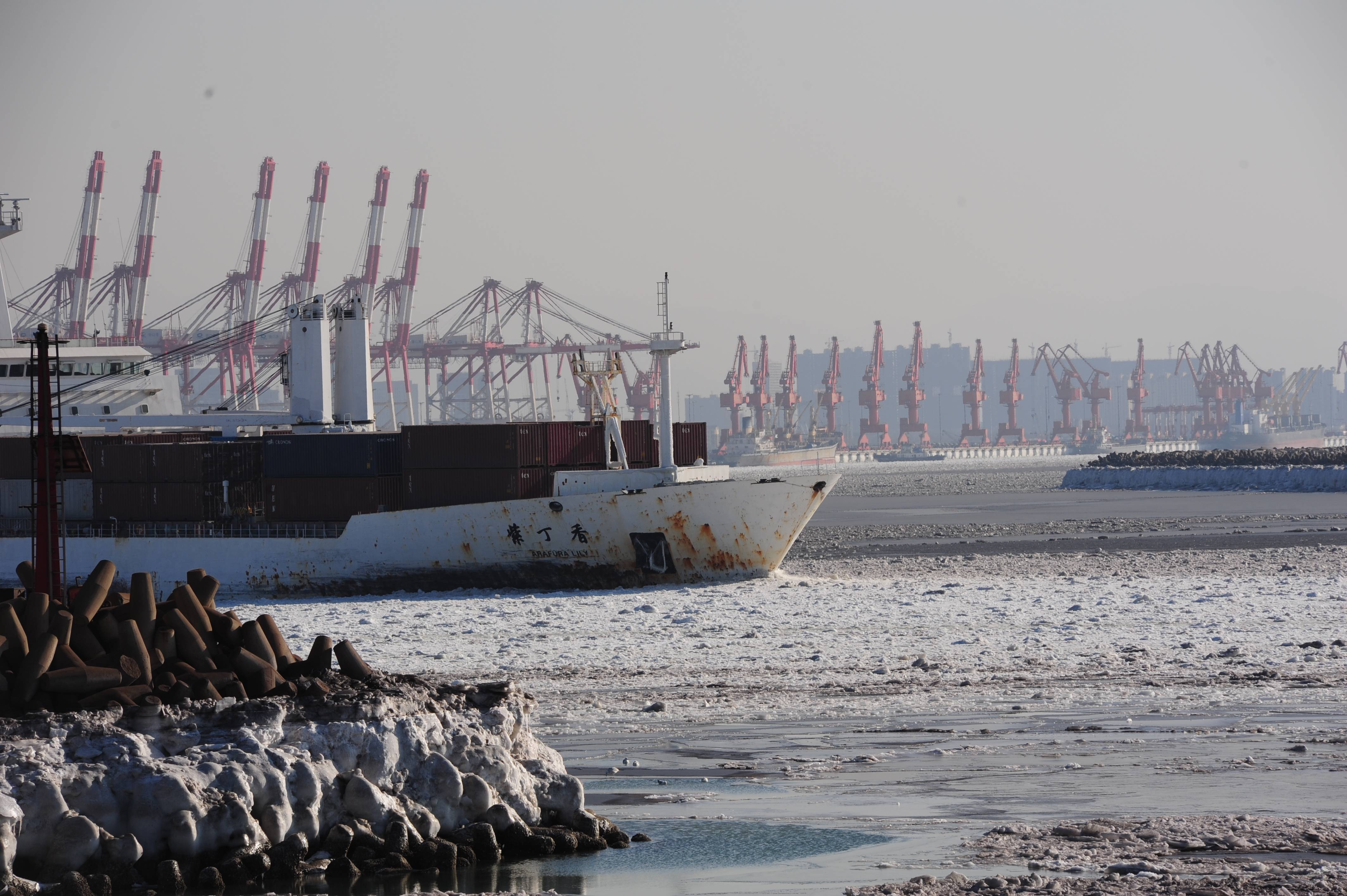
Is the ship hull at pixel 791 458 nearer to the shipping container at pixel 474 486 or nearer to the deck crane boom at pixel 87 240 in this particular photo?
the deck crane boom at pixel 87 240

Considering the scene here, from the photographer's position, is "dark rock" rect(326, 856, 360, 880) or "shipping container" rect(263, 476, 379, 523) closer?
"dark rock" rect(326, 856, 360, 880)

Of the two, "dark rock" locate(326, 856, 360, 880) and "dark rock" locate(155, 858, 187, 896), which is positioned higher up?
"dark rock" locate(155, 858, 187, 896)

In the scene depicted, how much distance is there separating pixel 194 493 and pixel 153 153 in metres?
79.3

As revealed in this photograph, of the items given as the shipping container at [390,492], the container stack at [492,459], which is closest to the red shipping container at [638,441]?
the container stack at [492,459]

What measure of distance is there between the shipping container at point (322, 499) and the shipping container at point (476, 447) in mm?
1360

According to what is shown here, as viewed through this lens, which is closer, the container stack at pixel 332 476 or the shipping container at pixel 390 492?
the shipping container at pixel 390 492

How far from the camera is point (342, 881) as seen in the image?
342 inches

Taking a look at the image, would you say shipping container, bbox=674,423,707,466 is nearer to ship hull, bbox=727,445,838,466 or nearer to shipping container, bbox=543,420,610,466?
shipping container, bbox=543,420,610,466

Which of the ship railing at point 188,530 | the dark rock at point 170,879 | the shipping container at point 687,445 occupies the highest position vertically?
the shipping container at point 687,445

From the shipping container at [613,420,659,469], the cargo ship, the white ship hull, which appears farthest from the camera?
the shipping container at [613,420,659,469]

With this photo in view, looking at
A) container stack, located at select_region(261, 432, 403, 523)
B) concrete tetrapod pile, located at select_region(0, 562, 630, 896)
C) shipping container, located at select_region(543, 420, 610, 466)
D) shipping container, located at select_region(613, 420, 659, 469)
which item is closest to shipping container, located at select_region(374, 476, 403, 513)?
container stack, located at select_region(261, 432, 403, 523)

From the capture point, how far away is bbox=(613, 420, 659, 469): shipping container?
33.6 m

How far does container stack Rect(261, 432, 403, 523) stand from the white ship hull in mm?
853

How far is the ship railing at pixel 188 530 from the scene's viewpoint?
107 feet
